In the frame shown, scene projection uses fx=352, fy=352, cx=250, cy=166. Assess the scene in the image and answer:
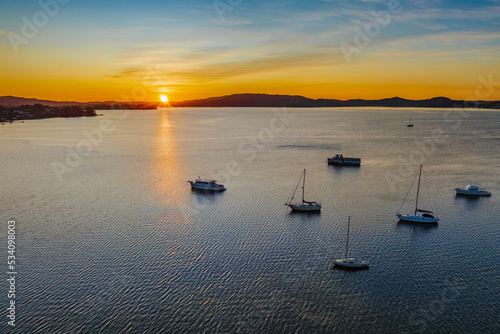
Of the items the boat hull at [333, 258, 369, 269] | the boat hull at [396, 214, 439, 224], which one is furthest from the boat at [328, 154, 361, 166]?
the boat hull at [333, 258, 369, 269]

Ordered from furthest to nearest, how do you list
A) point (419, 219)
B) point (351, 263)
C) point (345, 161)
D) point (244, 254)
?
1. point (345, 161)
2. point (419, 219)
3. point (244, 254)
4. point (351, 263)

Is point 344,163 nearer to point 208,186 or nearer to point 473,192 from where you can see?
point 473,192

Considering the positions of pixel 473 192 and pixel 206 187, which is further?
pixel 206 187

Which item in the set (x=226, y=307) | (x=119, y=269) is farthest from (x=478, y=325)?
(x=119, y=269)

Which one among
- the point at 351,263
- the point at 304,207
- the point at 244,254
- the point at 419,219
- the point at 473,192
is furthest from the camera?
the point at 473,192

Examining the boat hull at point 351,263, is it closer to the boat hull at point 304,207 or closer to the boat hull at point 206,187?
the boat hull at point 304,207

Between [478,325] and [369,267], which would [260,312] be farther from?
[478,325]

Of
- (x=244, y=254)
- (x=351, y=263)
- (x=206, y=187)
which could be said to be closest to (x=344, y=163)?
(x=206, y=187)

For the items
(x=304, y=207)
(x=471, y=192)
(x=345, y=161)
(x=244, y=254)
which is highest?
(x=345, y=161)

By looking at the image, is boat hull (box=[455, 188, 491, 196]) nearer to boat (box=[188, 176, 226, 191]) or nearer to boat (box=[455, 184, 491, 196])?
boat (box=[455, 184, 491, 196])
